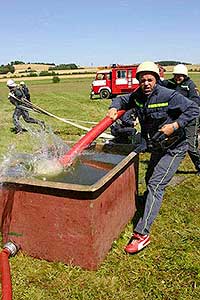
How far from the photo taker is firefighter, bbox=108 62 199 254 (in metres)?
4.14

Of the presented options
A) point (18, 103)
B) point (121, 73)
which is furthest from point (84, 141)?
point (121, 73)

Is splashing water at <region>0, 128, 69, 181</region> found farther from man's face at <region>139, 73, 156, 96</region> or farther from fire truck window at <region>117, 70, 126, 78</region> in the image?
fire truck window at <region>117, 70, 126, 78</region>

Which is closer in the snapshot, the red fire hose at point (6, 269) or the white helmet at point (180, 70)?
the red fire hose at point (6, 269)

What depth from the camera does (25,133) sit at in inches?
477

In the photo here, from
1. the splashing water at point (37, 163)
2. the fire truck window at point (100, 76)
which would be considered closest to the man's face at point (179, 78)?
the splashing water at point (37, 163)

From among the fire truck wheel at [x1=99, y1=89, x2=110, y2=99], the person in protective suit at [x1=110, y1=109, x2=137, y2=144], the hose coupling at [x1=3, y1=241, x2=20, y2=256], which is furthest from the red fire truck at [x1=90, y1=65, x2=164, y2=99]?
the hose coupling at [x1=3, y1=241, x2=20, y2=256]

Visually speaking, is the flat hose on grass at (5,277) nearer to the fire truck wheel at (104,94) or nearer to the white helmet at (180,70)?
the white helmet at (180,70)

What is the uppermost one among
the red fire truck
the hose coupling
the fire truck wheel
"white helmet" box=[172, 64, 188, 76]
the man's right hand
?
"white helmet" box=[172, 64, 188, 76]

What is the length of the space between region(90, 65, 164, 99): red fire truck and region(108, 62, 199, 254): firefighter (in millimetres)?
20585

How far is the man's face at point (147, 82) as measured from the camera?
4145 mm

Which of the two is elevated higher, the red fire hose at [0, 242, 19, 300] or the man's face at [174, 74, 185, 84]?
the man's face at [174, 74, 185, 84]

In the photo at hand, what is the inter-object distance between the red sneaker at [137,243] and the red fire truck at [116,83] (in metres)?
21.0

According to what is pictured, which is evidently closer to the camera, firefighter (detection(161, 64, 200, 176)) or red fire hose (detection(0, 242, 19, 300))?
red fire hose (detection(0, 242, 19, 300))

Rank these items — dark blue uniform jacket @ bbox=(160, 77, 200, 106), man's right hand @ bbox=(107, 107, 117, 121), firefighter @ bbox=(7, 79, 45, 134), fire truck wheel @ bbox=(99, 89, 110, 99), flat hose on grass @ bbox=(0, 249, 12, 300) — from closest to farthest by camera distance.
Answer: flat hose on grass @ bbox=(0, 249, 12, 300), man's right hand @ bbox=(107, 107, 117, 121), dark blue uniform jacket @ bbox=(160, 77, 200, 106), firefighter @ bbox=(7, 79, 45, 134), fire truck wheel @ bbox=(99, 89, 110, 99)
